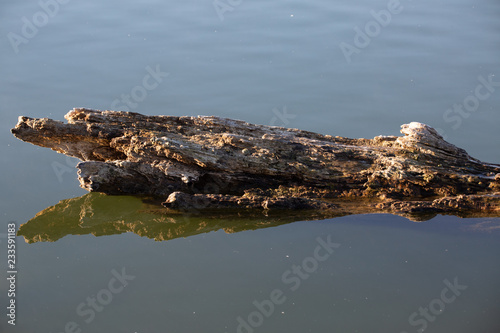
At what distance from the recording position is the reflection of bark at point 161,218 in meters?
8.19

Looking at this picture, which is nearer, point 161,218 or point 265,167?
point 265,167

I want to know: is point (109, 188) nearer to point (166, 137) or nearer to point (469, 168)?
point (166, 137)

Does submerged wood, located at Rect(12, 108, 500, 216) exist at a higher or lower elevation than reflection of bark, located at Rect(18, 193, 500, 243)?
higher

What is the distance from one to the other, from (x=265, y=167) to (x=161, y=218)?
5.07 ft

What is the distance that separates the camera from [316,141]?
8688 millimetres

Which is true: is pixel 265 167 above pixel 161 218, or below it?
above

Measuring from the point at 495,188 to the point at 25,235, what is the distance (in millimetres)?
6203

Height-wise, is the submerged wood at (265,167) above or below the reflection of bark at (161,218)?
above

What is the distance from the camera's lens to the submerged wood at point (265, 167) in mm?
8219

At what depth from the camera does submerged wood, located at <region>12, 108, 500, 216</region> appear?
822 cm

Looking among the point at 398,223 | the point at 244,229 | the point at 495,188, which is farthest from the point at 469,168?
the point at 244,229

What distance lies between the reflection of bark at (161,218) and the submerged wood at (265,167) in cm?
9

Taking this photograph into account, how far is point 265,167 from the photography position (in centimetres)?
832

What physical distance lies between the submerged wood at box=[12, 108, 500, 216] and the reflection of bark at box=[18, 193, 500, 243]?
0.31 feet
